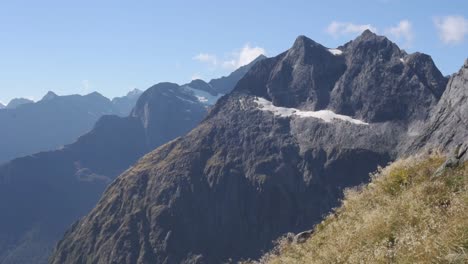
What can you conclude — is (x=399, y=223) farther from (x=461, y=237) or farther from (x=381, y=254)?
(x=461, y=237)

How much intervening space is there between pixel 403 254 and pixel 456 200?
1.96 metres

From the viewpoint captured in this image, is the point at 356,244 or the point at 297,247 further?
the point at 297,247

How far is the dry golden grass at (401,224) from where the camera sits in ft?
32.0

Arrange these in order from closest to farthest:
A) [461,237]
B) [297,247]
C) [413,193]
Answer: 1. [461,237]
2. [413,193]
3. [297,247]

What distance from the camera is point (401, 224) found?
1242 cm

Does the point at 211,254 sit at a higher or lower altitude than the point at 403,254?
lower

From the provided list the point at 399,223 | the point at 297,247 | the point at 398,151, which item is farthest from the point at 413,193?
the point at 398,151

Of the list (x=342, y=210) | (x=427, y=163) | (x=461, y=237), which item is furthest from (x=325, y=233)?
(x=461, y=237)

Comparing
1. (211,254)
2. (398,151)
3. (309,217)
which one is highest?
(398,151)

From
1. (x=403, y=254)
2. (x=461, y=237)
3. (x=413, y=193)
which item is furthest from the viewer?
(x=413, y=193)

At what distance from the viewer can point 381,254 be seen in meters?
10.6

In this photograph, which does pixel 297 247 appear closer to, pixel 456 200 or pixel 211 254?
pixel 456 200

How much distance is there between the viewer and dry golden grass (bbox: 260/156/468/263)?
9.76 metres

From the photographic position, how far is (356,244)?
12.8 metres
